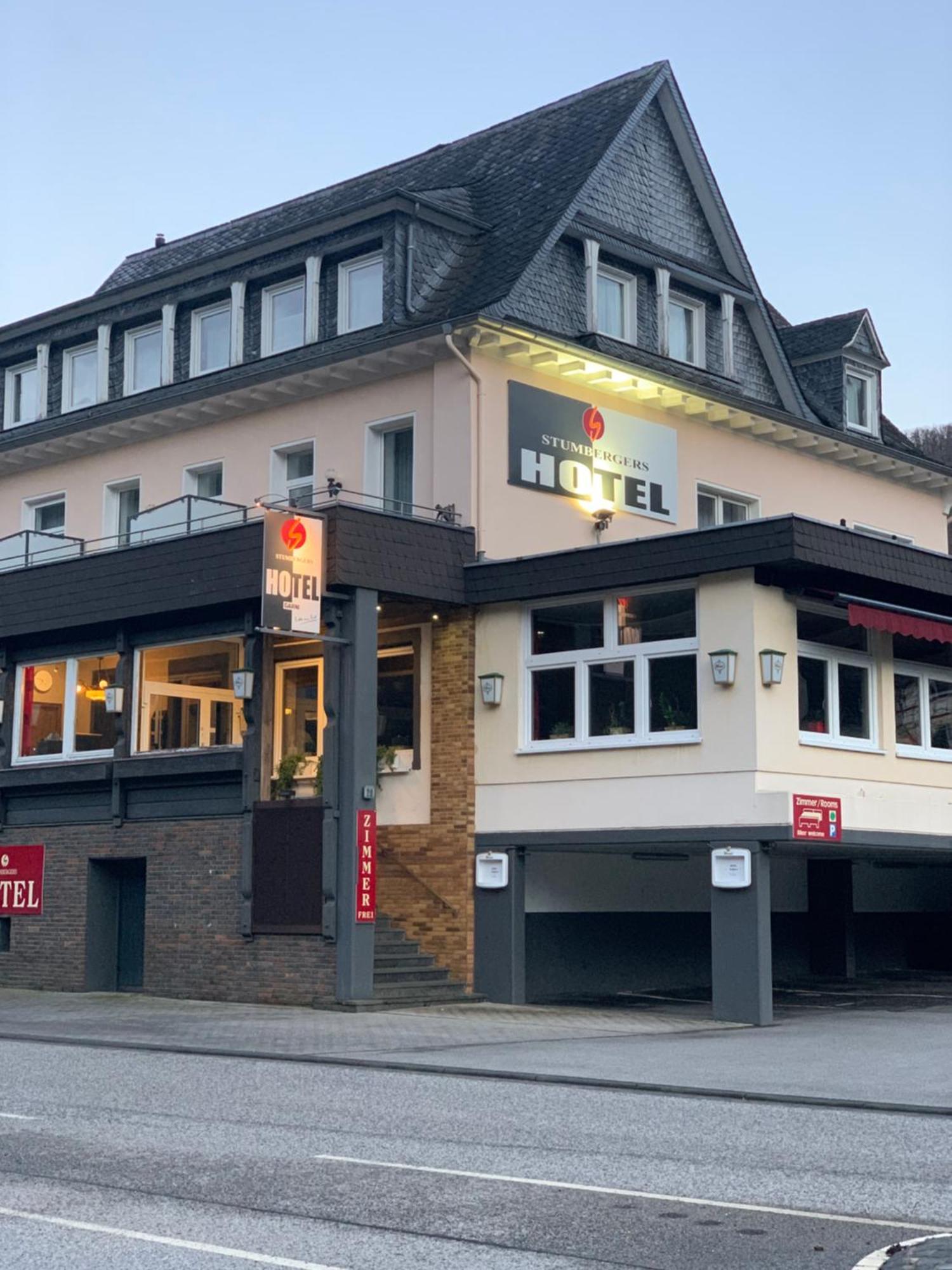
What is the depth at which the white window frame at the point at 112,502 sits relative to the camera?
2923 centimetres

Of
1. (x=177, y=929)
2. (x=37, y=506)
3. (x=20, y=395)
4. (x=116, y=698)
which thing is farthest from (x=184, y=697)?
(x=20, y=395)

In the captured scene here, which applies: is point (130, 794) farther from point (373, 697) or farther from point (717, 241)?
point (717, 241)

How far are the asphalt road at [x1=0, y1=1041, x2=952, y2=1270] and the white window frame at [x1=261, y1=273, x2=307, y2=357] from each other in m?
16.0

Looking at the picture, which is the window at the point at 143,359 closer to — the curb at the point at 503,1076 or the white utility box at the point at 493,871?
the white utility box at the point at 493,871

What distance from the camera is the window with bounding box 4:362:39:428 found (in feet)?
103

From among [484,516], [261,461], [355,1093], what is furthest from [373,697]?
[355,1093]

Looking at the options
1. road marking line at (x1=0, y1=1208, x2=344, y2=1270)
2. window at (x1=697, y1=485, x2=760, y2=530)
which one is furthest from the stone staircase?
road marking line at (x1=0, y1=1208, x2=344, y2=1270)

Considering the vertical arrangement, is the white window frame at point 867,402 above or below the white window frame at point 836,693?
above

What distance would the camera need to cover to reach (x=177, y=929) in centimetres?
2342

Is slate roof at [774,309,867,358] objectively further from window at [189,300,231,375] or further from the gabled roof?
window at [189,300,231,375]

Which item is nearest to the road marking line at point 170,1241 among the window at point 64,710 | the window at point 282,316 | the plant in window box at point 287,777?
the plant in window box at point 287,777

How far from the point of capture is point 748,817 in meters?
20.2

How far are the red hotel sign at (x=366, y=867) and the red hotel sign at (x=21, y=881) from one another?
264 inches

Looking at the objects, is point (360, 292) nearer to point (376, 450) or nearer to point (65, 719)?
point (376, 450)
